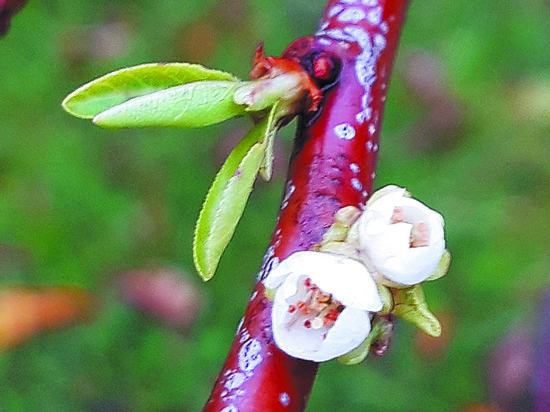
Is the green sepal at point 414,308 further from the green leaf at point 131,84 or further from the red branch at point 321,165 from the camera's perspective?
the green leaf at point 131,84

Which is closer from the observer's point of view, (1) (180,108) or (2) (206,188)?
(1) (180,108)

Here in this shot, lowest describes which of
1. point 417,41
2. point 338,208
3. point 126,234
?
point 338,208

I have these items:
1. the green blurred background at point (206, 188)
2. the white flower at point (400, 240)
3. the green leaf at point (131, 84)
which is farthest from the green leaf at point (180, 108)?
the green blurred background at point (206, 188)

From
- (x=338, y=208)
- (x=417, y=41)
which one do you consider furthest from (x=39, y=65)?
(x=338, y=208)

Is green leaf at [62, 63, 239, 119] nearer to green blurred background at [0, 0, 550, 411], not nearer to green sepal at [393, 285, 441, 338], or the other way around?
green sepal at [393, 285, 441, 338]

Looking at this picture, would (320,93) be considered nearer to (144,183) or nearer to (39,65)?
(144,183)

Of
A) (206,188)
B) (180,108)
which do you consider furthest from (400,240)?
(206,188)

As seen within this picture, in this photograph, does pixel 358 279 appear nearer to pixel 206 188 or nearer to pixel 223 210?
pixel 223 210
